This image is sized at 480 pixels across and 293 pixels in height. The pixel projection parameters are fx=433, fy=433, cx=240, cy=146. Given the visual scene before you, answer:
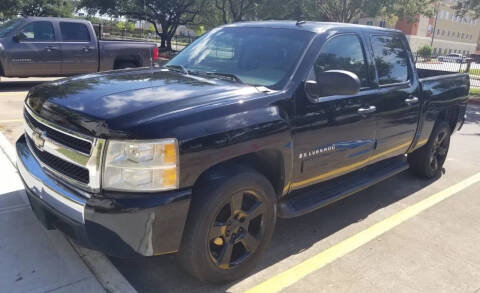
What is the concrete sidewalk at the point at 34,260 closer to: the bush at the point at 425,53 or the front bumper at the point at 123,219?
the front bumper at the point at 123,219

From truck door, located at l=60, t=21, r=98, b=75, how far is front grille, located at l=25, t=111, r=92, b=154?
8851 mm

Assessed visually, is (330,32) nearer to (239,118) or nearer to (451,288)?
(239,118)

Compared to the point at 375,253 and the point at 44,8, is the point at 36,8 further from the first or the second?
the point at 375,253

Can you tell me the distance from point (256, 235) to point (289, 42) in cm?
165

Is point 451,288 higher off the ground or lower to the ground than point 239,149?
lower

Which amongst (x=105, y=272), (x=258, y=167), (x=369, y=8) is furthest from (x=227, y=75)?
(x=369, y=8)

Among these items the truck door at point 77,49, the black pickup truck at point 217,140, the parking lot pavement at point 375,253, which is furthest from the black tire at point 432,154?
the truck door at point 77,49

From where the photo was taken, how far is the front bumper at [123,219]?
247cm

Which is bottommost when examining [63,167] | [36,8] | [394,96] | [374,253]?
[374,253]

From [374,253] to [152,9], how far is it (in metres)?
31.0

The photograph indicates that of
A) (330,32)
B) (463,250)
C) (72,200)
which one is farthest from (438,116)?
(72,200)

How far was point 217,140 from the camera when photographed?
2.74 m

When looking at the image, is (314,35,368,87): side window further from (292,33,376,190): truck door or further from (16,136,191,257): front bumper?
(16,136,191,257): front bumper

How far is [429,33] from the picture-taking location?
79.8m
